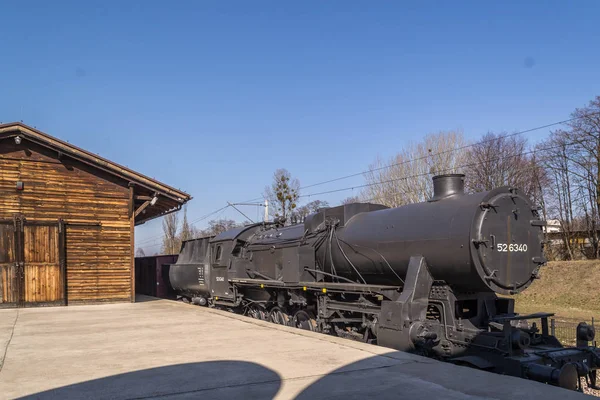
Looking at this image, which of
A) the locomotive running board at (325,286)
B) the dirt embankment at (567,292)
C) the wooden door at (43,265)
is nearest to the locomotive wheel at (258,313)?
the locomotive running board at (325,286)

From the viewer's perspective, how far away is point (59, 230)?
16.1 m

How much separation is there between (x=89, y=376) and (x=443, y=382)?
166 inches

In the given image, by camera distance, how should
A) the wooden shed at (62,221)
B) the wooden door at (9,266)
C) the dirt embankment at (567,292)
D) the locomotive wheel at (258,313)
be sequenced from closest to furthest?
the locomotive wheel at (258,313), the wooden door at (9,266), the wooden shed at (62,221), the dirt embankment at (567,292)

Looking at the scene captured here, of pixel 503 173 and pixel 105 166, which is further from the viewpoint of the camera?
pixel 503 173

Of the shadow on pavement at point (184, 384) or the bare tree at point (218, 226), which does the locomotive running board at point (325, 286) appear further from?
the bare tree at point (218, 226)

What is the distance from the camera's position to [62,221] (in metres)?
16.1

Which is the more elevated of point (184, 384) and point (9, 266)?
point (9, 266)

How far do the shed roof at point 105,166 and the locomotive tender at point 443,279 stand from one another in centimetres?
783

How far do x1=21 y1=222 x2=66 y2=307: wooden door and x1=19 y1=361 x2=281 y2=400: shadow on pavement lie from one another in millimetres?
10988

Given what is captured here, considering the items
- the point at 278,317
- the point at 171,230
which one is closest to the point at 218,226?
the point at 171,230

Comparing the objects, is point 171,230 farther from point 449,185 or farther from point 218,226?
point 449,185

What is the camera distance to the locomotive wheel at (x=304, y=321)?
38.4ft

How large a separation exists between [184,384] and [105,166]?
12.3 meters

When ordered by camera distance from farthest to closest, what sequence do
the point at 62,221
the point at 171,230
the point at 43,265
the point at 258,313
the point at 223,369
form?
the point at 171,230
the point at 62,221
the point at 43,265
the point at 258,313
the point at 223,369
